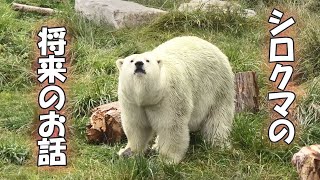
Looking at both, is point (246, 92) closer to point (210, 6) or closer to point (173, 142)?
point (173, 142)

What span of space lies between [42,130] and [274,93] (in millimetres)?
2289

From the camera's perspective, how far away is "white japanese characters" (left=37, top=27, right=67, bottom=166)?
590 centimetres

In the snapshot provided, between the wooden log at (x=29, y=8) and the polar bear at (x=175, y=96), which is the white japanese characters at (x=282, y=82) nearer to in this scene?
the polar bear at (x=175, y=96)

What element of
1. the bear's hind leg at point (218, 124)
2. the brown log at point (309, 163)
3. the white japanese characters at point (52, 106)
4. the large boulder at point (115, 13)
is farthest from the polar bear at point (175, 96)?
the large boulder at point (115, 13)

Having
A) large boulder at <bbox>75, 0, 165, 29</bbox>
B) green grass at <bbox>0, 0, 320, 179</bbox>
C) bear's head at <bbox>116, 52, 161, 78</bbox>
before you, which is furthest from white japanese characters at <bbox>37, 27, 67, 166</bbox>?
large boulder at <bbox>75, 0, 165, 29</bbox>

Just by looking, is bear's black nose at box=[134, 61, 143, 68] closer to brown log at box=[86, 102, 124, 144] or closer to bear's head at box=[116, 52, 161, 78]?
bear's head at box=[116, 52, 161, 78]

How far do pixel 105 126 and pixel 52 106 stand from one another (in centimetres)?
66

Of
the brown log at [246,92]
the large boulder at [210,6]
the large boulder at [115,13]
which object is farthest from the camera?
the large boulder at [210,6]

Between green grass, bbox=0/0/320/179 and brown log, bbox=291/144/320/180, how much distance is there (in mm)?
468

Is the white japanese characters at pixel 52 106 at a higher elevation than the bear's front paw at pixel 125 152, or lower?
higher

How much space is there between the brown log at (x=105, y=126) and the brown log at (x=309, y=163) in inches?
74.4

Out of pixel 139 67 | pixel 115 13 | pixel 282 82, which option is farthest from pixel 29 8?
pixel 139 67

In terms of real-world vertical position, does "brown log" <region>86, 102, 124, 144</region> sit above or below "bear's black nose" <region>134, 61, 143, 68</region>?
below

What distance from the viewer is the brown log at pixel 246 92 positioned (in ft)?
22.6
